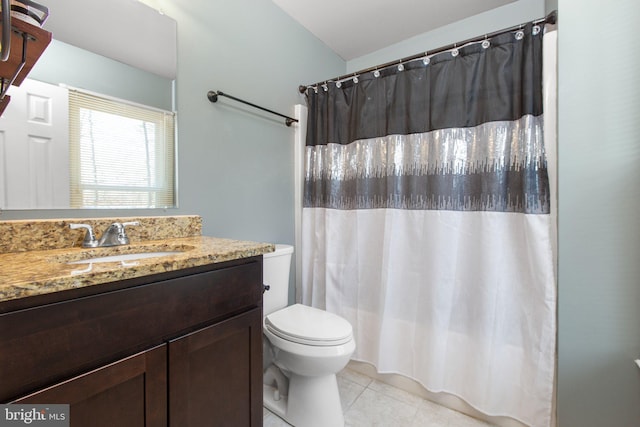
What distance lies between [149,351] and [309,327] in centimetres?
77

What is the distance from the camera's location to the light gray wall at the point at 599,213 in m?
1.11

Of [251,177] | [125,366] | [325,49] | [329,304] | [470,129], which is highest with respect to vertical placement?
[325,49]

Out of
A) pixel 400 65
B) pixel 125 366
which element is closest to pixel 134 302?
pixel 125 366

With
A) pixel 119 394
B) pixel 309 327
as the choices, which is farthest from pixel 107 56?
pixel 309 327

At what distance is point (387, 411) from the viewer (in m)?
1.52

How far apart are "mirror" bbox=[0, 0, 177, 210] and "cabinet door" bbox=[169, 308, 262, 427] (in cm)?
72

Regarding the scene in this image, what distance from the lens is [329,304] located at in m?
1.92

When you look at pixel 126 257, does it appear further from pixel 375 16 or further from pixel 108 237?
pixel 375 16

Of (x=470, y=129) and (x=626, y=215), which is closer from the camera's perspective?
(x=626, y=215)

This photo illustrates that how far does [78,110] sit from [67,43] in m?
0.25

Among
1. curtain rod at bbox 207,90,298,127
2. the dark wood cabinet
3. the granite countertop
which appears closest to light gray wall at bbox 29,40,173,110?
curtain rod at bbox 207,90,298,127

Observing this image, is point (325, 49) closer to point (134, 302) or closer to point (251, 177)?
point (251, 177)

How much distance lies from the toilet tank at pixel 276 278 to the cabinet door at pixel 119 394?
804 mm

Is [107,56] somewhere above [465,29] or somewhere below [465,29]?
below
